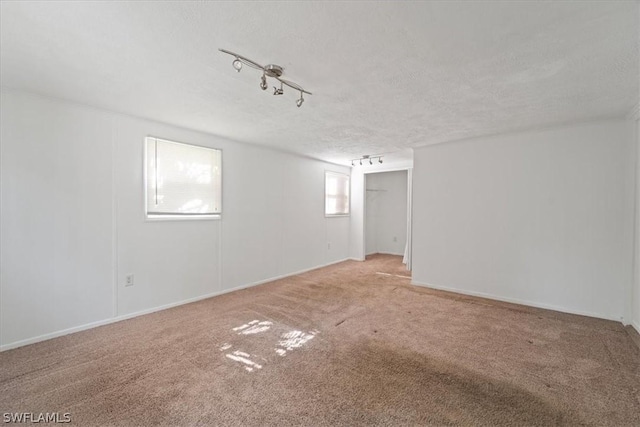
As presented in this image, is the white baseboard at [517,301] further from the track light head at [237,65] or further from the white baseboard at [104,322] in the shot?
the track light head at [237,65]

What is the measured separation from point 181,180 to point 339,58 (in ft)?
8.64

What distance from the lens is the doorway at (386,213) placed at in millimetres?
7566

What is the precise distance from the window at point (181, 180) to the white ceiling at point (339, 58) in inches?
18.5

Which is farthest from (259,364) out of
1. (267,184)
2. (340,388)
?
(267,184)

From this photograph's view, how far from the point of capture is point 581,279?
10.8 ft

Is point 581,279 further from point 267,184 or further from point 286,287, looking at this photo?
point 267,184

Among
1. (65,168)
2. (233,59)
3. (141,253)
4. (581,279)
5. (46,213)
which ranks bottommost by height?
(581,279)

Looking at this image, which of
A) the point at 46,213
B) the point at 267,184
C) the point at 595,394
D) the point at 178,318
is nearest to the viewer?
the point at 595,394

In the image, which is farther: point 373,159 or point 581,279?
point 373,159

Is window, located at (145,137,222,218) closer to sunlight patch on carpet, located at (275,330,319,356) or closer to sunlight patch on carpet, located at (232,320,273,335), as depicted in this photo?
sunlight patch on carpet, located at (232,320,273,335)

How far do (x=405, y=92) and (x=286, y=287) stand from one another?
322cm

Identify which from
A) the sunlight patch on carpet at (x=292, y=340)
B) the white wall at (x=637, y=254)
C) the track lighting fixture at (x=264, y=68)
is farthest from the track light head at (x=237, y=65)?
the white wall at (x=637, y=254)

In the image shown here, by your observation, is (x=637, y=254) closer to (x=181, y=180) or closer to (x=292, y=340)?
(x=292, y=340)

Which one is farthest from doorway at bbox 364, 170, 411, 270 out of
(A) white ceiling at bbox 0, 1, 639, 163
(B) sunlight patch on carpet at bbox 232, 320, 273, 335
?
(B) sunlight patch on carpet at bbox 232, 320, 273, 335
